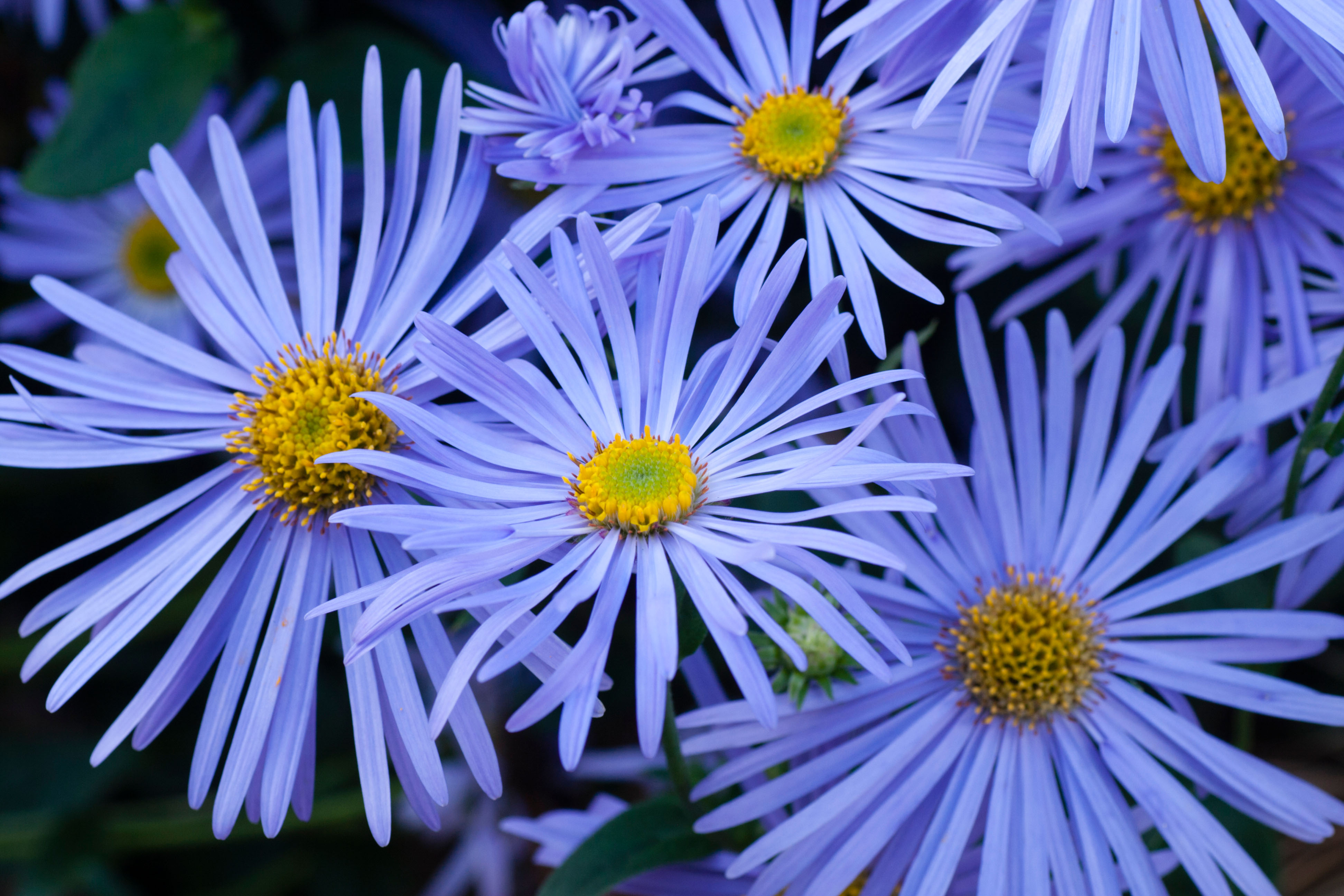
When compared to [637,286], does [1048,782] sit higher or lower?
lower

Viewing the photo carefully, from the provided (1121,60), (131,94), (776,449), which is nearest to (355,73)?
(131,94)

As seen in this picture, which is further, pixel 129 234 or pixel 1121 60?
pixel 129 234

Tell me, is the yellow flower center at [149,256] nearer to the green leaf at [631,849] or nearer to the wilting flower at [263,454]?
the wilting flower at [263,454]

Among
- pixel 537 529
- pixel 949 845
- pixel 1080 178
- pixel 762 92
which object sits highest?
pixel 762 92

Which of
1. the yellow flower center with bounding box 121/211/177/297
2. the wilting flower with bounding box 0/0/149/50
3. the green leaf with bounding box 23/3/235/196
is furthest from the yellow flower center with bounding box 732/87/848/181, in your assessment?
the yellow flower center with bounding box 121/211/177/297

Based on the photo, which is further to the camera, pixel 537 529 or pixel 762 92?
pixel 762 92

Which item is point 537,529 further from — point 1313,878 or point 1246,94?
point 1313,878

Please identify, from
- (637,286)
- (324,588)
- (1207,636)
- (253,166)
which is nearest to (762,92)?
(637,286)

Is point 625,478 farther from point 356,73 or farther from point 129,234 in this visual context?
point 129,234
